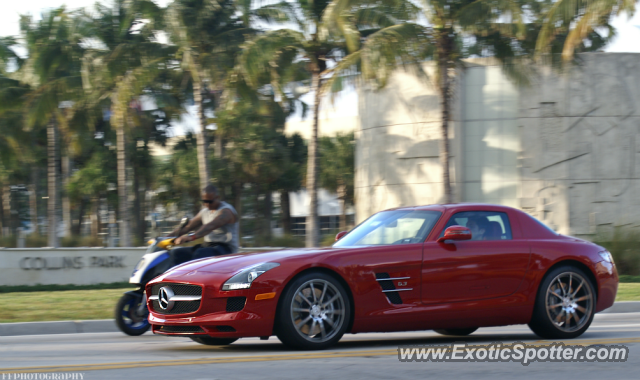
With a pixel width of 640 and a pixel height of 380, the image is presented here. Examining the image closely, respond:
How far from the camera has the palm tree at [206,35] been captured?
25.0 metres

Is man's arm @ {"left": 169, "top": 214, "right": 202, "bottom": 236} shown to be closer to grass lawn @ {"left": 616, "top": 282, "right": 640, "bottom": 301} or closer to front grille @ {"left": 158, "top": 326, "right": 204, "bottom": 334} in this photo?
front grille @ {"left": 158, "top": 326, "right": 204, "bottom": 334}

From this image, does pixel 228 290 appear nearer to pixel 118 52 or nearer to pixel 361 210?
pixel 118 52

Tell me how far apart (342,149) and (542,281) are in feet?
123

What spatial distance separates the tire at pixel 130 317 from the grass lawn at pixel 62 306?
240 cm

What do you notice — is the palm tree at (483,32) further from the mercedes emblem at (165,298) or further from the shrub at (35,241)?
the shrub at (35,241)

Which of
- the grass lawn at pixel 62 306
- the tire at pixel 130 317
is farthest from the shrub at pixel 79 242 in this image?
the tire at pixel 130 317

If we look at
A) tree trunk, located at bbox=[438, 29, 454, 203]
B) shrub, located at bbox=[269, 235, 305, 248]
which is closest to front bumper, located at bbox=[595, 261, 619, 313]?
tree trunk, located at bbox=[438, 29, 454, 203]

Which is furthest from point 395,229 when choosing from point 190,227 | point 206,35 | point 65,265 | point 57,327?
point 206,35

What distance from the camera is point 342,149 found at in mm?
45031

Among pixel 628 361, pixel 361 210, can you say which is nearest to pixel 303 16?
pixel 361 210

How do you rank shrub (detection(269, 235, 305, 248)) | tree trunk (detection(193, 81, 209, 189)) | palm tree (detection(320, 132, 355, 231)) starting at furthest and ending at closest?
1. palm tree (detection(320, 132, 355, 231))
2. shrub (detection(269, 235, 305, 248))
3. tree trunk (detection(193, 81, 209, 189))

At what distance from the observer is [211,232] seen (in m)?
9.05

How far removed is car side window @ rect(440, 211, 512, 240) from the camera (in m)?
7.61

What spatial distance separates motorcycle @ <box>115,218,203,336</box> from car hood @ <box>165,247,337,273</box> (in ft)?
4.61
